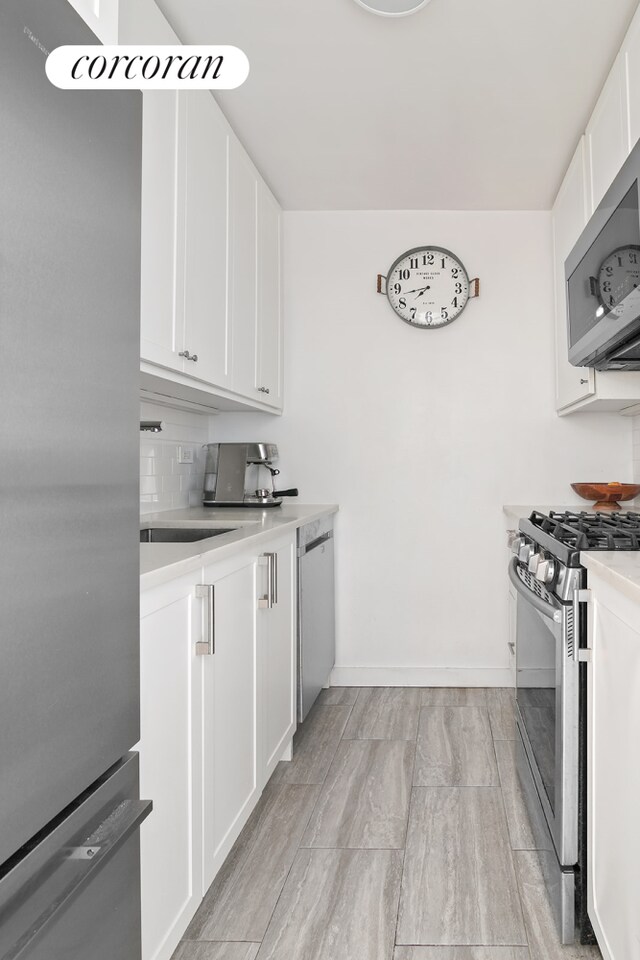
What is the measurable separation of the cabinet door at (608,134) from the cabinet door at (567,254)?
0.48 ft

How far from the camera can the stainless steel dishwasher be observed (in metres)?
2.78

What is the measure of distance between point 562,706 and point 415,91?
2.05 metres

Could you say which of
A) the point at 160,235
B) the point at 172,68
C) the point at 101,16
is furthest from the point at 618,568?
the point at 160,235

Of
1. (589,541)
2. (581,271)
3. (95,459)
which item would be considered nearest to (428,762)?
(589,541)

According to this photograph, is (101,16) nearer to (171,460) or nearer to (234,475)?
(171,460)

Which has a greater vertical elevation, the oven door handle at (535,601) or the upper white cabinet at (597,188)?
the upper white cabinet at (597,188)

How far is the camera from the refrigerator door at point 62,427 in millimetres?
686

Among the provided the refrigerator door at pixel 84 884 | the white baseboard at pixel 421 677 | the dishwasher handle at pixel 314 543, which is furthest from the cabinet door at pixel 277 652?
the refrigerator door at pixel 84 884

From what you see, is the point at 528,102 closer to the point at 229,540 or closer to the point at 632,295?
the point at 632,295

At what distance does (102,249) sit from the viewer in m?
0.87

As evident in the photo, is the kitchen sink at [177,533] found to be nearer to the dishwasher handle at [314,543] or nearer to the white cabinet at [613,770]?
the dishwasher handle at [314,543]

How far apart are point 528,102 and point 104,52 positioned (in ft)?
7.34

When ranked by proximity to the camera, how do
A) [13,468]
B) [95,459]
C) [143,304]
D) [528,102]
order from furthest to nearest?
1. [528,102]
2. [143,304]
3. [95,459]
4. [13,468]

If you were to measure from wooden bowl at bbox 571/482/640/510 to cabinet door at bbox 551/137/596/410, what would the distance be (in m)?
0.40
